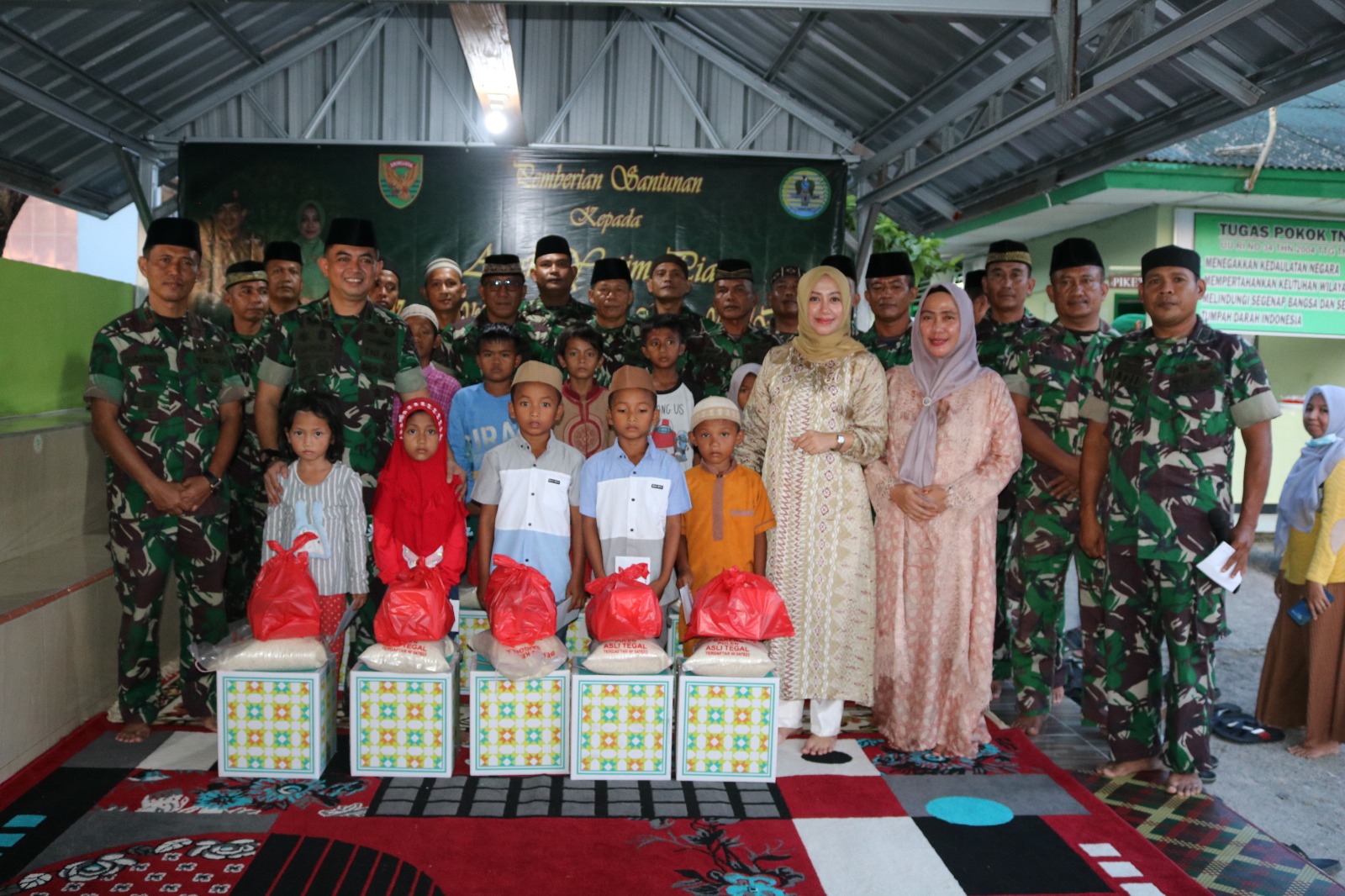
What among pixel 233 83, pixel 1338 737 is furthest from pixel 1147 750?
pixel 233 83

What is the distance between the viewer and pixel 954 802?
325 cm

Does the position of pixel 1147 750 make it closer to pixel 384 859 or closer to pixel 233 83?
pixel 384 859

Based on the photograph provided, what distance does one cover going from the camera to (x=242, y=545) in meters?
4.45

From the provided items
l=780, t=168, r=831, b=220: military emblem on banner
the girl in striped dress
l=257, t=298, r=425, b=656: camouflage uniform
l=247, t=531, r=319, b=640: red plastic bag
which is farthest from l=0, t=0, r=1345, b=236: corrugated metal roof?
l=247, t=531, r=319, b=640: red plastic bag

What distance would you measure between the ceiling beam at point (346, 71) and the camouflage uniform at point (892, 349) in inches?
214

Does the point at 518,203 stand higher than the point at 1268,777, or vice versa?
the point at 518,203

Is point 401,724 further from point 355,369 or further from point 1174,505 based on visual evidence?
point 1174,505

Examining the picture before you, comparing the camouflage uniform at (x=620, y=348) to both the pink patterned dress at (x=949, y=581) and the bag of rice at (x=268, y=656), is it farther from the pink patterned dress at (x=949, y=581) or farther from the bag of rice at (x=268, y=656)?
the bag of rice at (x=268, y=656)

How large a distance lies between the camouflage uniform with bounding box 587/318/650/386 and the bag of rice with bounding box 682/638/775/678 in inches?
69.5

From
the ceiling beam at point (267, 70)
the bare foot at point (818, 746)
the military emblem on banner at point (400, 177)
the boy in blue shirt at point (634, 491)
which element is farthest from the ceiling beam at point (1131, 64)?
the ceiling beam at point (267, 70)

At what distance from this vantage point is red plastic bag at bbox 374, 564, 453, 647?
3.27 metres

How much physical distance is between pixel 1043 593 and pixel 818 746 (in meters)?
1.20

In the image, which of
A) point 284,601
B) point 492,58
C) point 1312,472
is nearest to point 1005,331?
point 1312,472

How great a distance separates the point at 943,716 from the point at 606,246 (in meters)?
5.07
